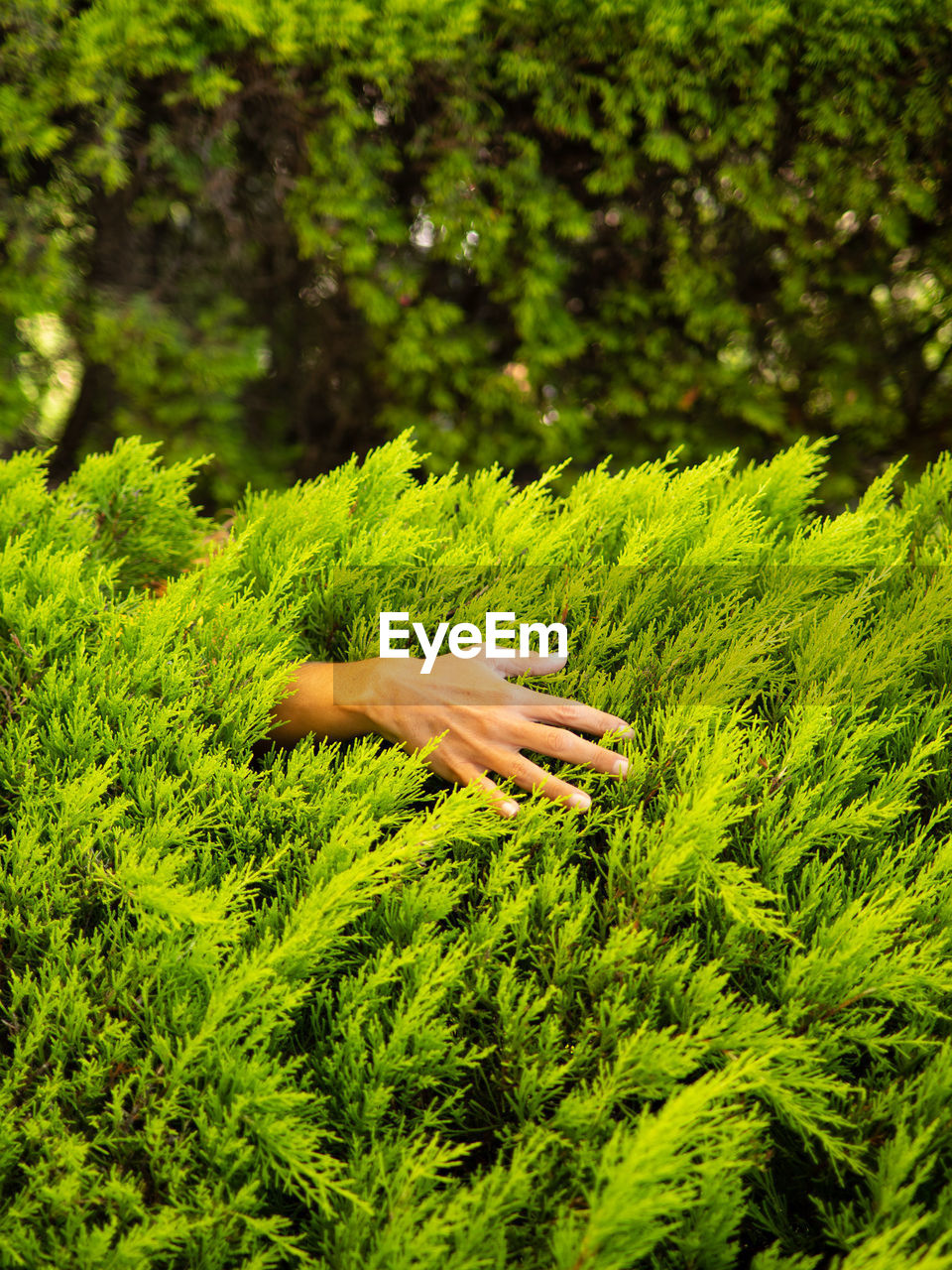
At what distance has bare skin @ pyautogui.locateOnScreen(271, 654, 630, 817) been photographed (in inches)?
77.6

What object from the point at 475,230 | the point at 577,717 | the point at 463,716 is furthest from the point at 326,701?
the point at 475,230

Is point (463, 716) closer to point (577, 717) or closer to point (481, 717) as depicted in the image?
point (481, 717)

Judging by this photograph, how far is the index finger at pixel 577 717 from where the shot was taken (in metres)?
2.03

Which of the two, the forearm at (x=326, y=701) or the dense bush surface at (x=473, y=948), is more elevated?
the forearm at (x=326, y=701)

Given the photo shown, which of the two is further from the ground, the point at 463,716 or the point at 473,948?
the point at 463,716

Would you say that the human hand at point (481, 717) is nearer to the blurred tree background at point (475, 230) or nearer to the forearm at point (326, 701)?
the forearm at point (326, 701)

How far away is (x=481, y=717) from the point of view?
6.75 ft

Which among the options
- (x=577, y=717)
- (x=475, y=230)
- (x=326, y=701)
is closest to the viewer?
(x=577, y=717)

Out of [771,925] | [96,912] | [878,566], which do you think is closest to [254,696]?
[96,912]

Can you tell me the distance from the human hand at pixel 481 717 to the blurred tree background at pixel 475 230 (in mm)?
4164

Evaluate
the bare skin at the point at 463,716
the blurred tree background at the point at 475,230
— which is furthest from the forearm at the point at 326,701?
the blurred tree background at the point at 475,230

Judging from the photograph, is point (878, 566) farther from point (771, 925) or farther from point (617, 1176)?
point (617, 1176)

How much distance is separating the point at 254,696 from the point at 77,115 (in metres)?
4.65

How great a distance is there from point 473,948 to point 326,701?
0.81 metres
